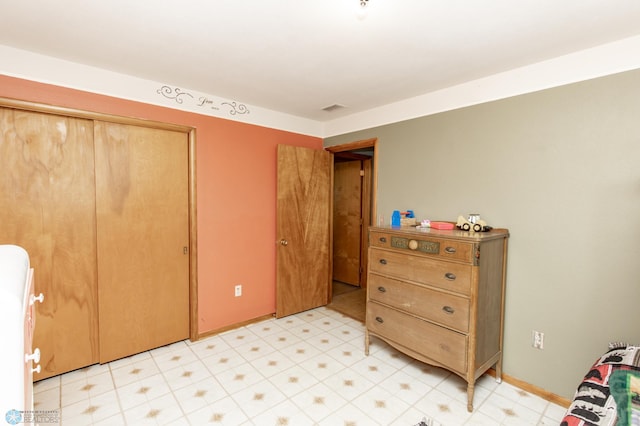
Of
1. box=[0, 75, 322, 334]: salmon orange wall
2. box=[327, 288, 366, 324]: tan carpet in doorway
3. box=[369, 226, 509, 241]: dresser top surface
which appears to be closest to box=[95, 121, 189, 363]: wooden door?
box=[0, 75, 322, 334]: salmon orange wall

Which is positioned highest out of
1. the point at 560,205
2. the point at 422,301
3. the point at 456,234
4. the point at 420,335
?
the point at 560,205

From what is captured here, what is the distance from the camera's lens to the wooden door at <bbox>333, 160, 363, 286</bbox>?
179 inches

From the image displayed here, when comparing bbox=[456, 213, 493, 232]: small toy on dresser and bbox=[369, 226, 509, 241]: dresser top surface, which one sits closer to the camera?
bbox=[369, 226, 509, 241]: dresser top surface

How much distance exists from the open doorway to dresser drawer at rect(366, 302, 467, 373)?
168 cm

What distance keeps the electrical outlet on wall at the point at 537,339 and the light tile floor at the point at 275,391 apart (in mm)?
350

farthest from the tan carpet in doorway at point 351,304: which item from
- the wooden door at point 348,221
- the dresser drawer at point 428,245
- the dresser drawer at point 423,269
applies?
the dresser drawer at point 428,245

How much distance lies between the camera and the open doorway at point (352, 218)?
4492 mm

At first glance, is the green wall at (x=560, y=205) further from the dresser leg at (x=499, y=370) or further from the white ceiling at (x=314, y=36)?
the white ceiling at (x=314, y=36)

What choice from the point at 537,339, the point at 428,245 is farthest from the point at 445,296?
the point at 537,339

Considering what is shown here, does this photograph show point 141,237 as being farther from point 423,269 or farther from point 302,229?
point 423,269

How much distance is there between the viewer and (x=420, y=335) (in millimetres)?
2242

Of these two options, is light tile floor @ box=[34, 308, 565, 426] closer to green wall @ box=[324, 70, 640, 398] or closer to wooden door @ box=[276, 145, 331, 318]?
green wall @ box=[324, 70, 640, 398]

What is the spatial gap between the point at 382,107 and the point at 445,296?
1.97 meters

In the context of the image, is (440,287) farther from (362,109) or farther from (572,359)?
(362,109)
